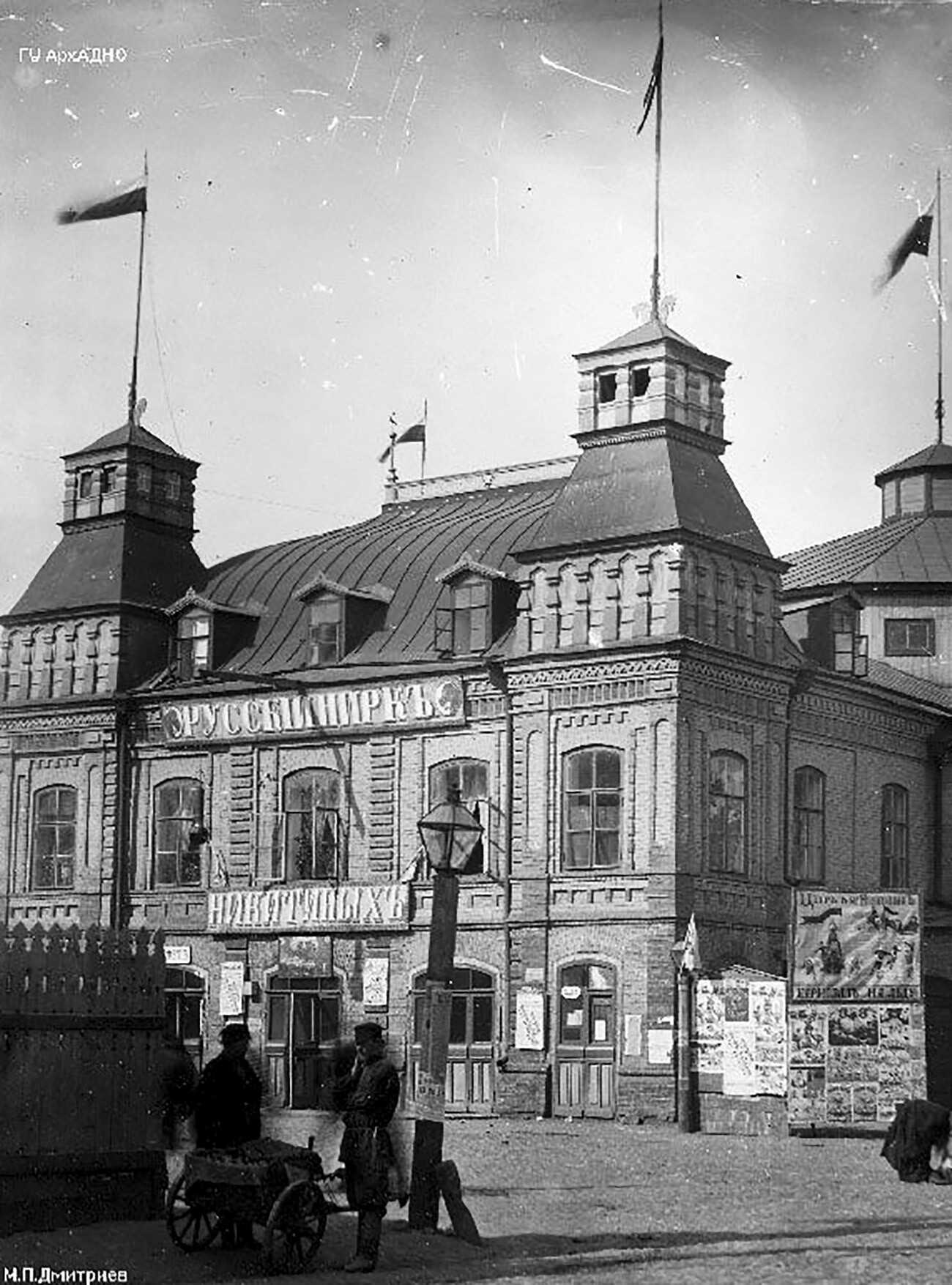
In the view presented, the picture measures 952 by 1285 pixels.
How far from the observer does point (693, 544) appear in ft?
115

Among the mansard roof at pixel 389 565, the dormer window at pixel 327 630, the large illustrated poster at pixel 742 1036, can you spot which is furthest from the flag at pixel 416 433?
the large illustrated poster at pixel 742 1036

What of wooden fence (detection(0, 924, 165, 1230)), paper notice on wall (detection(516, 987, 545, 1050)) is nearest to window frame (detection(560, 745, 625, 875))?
paper notice on wall (detection(516, 987, 545, 1050))

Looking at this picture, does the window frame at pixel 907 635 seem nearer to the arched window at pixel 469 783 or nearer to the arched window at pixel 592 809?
the arched window at pixel 592 809

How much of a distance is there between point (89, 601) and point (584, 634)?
1123 cm

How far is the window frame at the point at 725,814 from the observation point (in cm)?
3519

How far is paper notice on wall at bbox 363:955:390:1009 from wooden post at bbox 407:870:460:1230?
1987 cm

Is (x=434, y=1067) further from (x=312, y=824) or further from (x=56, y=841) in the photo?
(x=56, y=841)

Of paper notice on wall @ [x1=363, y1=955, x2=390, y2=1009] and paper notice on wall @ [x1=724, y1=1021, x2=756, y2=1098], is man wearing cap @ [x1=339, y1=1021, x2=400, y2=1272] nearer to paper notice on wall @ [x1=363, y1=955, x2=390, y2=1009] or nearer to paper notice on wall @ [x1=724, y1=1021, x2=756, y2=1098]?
paper notice on wall @ [x1=724, y1=1021, x2=756, y2=1098]

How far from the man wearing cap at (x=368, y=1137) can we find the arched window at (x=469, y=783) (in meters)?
19.8

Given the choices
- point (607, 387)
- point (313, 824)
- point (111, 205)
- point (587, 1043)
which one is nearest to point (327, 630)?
point (313, 824)

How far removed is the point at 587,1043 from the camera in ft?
113

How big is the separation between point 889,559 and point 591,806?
1313 cm

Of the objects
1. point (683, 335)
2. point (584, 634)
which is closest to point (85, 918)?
point (584, 634)

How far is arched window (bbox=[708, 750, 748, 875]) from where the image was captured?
35.2m
